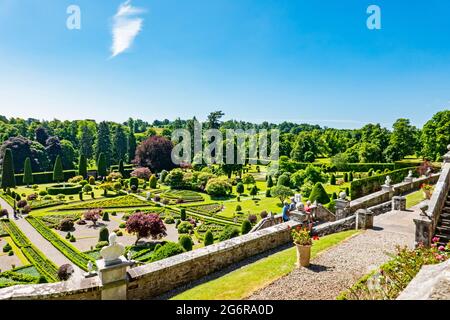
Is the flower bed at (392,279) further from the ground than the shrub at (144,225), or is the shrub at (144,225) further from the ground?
the flower bed at (392,279)

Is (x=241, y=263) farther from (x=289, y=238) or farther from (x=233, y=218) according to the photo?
(x=233, y=218)

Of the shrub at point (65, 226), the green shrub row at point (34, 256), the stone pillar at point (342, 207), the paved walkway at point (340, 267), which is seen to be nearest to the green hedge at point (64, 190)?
the green shrub row at point (34, 256)

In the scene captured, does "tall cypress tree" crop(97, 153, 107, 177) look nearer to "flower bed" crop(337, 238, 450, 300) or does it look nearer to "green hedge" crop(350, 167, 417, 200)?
"green hedge" crop(350, 167, 417, 200)

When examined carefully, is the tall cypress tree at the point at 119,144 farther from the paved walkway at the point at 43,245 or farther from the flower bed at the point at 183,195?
the paved walkway at the point at 43,245

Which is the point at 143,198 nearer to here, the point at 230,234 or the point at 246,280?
the point at 230,234

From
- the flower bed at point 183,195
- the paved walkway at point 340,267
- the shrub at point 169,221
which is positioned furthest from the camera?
the flower bed at point 183,195

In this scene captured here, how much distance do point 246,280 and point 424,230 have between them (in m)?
5.25

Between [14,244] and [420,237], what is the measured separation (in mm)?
25159

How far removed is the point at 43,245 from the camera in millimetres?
22406

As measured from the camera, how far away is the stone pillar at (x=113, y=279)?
5.82 m

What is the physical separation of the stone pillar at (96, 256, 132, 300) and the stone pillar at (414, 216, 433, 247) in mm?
7591

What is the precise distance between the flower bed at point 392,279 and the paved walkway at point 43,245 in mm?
14594

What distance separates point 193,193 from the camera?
1617 inches
